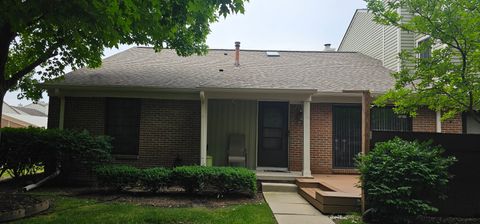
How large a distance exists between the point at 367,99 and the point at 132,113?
22.4 feet

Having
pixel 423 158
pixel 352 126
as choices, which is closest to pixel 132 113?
pixel 352 126

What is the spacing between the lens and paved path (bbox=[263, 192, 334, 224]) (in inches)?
219

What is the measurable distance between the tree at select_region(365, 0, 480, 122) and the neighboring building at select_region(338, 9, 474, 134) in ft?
6.12

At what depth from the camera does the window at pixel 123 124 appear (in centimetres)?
997

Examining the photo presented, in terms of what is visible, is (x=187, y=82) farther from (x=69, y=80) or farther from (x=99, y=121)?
(x=69, y=80)

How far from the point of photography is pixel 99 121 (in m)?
9.91

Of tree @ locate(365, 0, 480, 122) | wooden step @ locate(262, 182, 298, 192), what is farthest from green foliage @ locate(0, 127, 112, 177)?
tree @ locate(365, 0, 480, 122)

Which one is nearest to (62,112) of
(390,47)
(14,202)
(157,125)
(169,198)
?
(157,125)

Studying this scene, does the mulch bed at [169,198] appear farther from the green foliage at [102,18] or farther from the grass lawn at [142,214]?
the green foliage at [102,18]

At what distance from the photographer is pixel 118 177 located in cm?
754

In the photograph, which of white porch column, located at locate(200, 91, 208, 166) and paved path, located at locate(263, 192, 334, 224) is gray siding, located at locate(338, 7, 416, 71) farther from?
paved path, located at locate(263, 192, 334, 224)

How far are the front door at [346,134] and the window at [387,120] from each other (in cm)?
46

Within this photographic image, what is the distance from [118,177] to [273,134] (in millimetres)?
4730

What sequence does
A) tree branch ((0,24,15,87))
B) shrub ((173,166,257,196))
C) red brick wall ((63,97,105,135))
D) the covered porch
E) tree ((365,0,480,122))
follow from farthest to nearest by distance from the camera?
1. the covered porch
2. red brick wall ((63,97,105,135))
3. shrub ((173,166,257,196))
4. tree branch ((0,24,15,87))
5. tree ((365,0,480,122))
